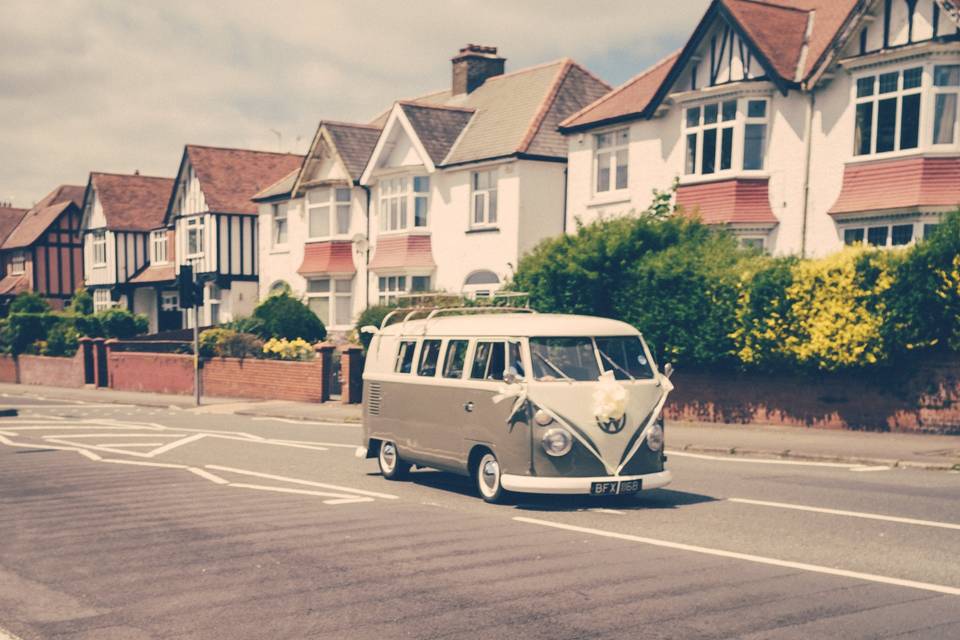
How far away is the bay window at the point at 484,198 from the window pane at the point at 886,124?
1359cm

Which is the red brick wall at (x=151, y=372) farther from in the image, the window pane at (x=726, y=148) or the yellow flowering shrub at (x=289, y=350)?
the window pane at (x=726, y=148)

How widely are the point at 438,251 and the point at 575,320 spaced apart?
24426 millimetres

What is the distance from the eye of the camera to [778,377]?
1980 cm

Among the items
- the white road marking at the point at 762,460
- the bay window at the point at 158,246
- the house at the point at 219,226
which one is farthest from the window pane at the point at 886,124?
the bay window at the point at 158,246

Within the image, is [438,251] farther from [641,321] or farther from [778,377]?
[778,377]

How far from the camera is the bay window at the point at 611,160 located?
30.0 meters

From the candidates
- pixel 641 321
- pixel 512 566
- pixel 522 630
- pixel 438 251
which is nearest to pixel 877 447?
pixel 641 321

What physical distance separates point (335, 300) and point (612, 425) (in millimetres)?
30829

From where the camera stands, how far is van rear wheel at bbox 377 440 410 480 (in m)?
13.4

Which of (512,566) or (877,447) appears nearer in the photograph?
(512,566)

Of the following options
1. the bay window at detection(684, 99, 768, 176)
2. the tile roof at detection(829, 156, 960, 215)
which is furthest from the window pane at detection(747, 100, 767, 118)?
the tile roof at detection(829, 156, 960, 215)

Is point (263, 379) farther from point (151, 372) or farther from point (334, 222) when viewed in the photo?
point (334, 222)

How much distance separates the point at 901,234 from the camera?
23234mm

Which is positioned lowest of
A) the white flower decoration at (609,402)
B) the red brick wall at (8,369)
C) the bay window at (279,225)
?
the red brick wall at (8,369)
